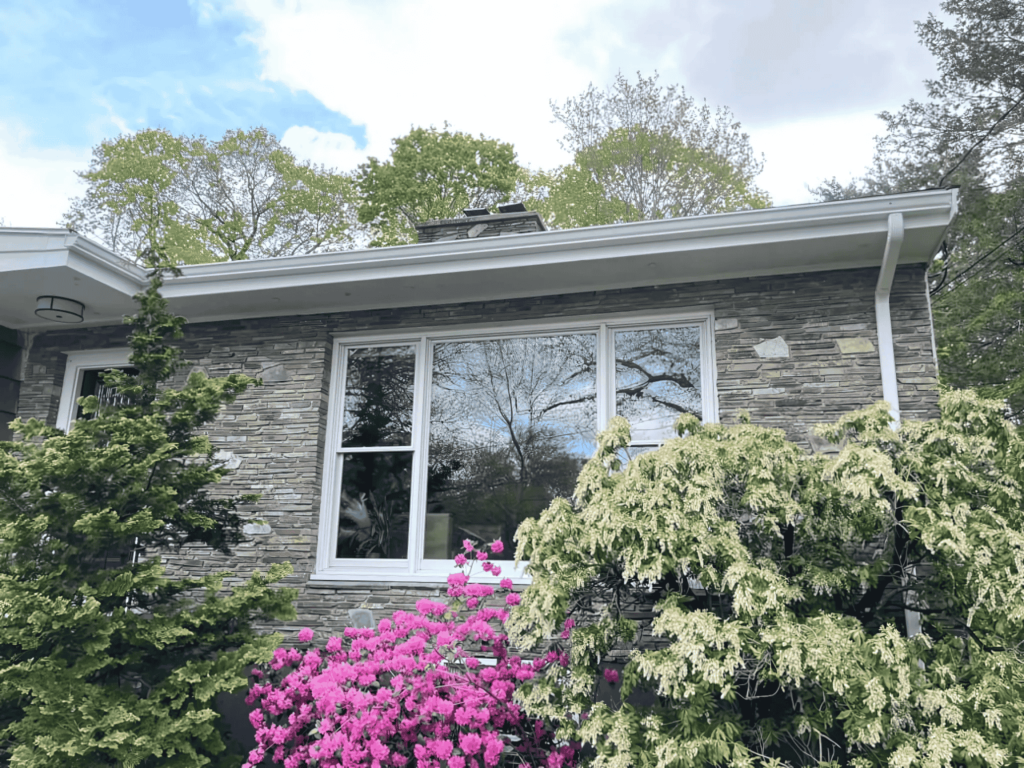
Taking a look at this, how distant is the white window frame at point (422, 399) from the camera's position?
485cm

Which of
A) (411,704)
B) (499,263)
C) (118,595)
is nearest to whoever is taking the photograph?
(411,704)

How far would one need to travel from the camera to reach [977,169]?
40.4ft

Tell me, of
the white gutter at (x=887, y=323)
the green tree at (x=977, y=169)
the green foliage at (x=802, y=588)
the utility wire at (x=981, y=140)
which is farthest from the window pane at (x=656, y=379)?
the utility wire at (x=981, y=140)

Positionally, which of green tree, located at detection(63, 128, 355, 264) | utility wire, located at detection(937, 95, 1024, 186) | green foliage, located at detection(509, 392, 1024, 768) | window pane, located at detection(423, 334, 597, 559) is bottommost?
green foliage, located at detection(509, 392, 1024, 768)

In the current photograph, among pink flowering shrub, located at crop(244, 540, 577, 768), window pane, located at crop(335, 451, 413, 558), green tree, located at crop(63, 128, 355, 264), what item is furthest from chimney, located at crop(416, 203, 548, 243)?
green tree, located at crop(63, 128, 355, 264)

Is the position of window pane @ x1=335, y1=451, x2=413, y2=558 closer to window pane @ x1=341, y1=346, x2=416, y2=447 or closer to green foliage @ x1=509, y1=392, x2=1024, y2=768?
window pane @ x1=341, y1=346, x2=416, y2=447

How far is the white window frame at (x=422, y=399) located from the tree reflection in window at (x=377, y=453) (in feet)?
0.16

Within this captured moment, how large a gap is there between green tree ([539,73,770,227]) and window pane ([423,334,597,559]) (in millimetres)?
11455

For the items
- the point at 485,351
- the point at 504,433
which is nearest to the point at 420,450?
the point at 504,433

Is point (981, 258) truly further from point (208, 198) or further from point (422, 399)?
point (208, 198)

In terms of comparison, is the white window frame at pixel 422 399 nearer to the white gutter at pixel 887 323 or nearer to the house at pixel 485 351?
the house at pixel 485 351

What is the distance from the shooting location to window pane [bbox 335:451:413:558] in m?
5.16

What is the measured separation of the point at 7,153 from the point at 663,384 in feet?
63.8

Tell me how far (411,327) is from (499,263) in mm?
986
